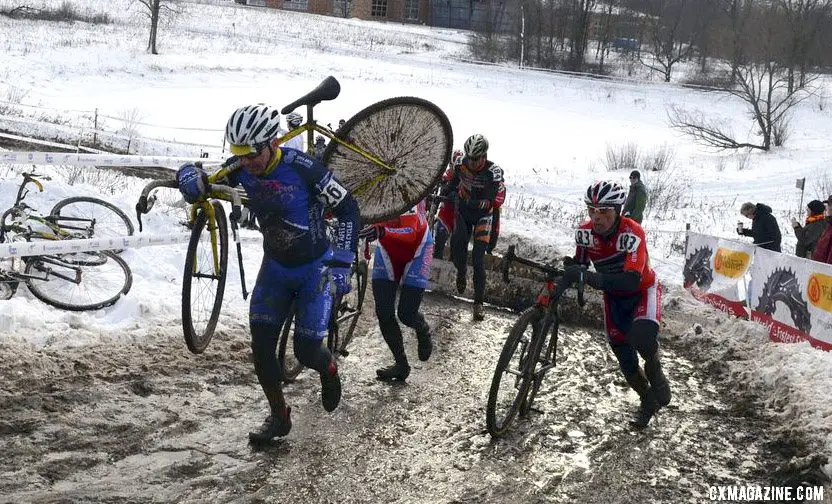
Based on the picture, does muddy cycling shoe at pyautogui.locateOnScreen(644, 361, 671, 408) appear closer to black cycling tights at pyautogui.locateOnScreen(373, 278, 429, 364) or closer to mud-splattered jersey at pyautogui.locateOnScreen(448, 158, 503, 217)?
black cycling tights at pyautogui.locateOnScreen(373, 278, 429, 364)

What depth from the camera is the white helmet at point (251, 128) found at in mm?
5449

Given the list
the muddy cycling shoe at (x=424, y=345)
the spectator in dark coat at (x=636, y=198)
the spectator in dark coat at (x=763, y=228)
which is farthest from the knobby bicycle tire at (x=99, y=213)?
the spectator in dark coat at (x=636, y=198)

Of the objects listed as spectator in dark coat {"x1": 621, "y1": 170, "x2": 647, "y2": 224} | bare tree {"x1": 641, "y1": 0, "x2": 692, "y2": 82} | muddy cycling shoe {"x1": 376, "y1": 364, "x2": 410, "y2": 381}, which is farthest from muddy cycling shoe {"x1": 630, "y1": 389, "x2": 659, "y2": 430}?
bare tree {"x1": 641, "y1": 0, "x2": 692, "y2": 82}

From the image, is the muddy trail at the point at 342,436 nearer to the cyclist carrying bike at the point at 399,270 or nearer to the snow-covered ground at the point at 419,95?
the cyclist carrying bike at the point at 399,270

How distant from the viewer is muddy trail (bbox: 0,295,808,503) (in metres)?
5.48

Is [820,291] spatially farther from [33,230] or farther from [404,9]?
[404,9]

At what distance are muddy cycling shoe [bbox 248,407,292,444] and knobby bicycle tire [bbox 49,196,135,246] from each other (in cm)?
387

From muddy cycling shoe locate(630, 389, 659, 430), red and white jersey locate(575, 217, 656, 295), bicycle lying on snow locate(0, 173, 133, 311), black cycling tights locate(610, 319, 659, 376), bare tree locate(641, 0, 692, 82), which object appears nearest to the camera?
red and white jersey locate(575, 217, 656, 295)


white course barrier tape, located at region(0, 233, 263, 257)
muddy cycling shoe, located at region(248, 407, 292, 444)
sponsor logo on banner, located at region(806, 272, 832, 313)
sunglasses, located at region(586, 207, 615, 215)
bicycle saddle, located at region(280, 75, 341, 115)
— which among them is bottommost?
muddy cycling shoe, located at region(248, 407, 292, 444)

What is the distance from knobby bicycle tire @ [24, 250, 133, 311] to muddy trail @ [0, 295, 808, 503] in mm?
695

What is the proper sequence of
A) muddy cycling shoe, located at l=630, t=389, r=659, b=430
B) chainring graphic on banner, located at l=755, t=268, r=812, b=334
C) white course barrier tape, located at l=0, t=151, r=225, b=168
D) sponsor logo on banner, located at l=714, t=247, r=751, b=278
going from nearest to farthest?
1. muddy cycling shoe, located at l=630, t=389, r=659, b=430
2. white course barrier tape, located at l=0, t=151, r=225, b=168
3. chainring graphic on banner, located at l=755, t=268, r=812, b=334
4. sponsor logo on banner, located at l=714, t=247, r=751, b=278

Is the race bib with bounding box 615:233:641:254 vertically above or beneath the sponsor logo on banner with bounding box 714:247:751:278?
above

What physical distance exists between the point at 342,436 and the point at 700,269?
862 cm

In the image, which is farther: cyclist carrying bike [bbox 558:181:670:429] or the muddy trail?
cyclist carrying bike [bbox 558:181:670:429]
